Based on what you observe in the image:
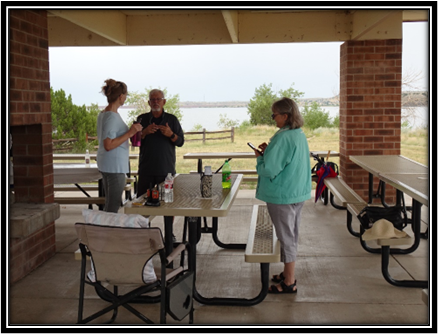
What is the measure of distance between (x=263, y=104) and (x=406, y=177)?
14.2 metres

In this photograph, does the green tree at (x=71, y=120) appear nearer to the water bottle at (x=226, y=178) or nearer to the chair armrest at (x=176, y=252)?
the water bottle at (x=226, y=178)

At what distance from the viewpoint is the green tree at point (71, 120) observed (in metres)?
15.5

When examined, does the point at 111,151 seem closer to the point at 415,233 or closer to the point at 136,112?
the point at 415,233

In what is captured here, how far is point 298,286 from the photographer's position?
4613 mm

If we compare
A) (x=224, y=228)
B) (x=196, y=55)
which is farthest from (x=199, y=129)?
(x=224, y=228)

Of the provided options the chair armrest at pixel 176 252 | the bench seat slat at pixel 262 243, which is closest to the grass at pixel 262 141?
the bench seat slat at pixel 262 243

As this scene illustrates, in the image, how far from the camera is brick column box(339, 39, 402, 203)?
809cm

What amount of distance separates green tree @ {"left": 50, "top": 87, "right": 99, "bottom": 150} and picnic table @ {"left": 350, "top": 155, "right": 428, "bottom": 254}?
1009 centimetres

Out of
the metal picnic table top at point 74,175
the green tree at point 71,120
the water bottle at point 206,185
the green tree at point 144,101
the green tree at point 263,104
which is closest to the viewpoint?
the water bottle at point 206,185

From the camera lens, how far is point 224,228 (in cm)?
681

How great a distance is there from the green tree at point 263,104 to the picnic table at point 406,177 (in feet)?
39.2

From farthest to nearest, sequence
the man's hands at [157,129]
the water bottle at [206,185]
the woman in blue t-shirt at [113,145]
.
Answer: the man's hands at [157,129] → the woman in blue t-shirt at [113,145] → the water bottle at [206,185]
